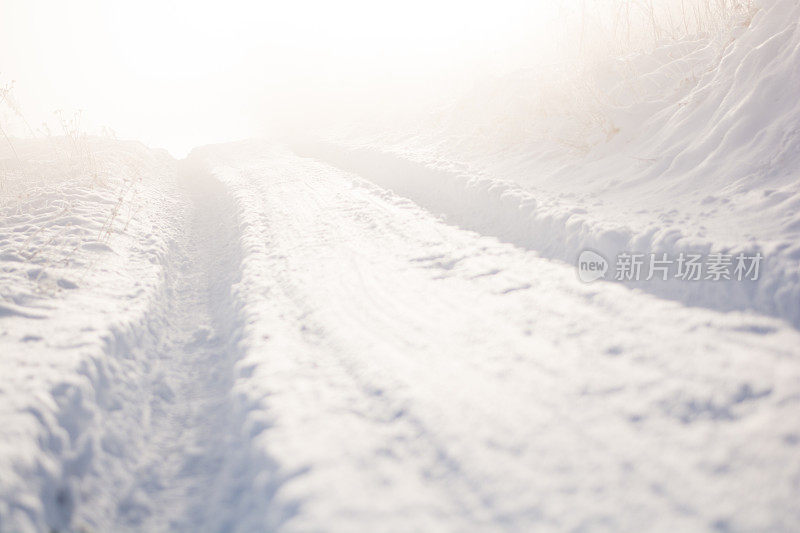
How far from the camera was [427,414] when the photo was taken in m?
2.18

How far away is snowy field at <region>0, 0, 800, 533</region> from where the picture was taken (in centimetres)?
179

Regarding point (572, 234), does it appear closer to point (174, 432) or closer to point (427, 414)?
Result: point (427, 414)

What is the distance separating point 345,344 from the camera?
9.37 feet

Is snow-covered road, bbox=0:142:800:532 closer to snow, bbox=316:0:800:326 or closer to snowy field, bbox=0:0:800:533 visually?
snowy field, bbox=0:0:800:533

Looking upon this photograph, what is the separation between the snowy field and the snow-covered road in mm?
13

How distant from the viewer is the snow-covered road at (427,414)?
172cm

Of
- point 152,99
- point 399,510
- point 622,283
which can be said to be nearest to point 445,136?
point 622,283

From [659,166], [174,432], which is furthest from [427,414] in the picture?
[659,166]

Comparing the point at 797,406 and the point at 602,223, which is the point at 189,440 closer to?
the point at 797,406

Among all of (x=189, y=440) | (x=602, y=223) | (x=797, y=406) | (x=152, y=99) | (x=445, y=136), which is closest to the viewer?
(x=797, y=406)

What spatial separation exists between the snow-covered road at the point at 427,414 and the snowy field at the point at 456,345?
0.04 ft

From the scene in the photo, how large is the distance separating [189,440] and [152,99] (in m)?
41.8

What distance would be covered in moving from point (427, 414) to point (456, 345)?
0.62m

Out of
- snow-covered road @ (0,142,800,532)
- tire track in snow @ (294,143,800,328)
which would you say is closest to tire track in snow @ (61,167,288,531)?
snow-covered road @ (0,142,800,532)
